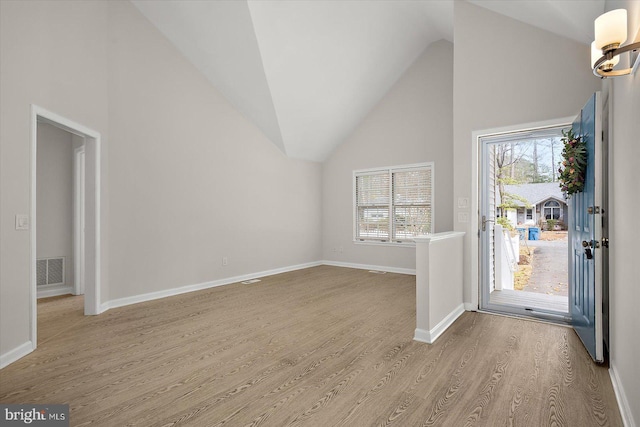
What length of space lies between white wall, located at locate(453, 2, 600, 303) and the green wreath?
80cm

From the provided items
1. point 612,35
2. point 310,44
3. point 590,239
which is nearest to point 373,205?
point 310,44

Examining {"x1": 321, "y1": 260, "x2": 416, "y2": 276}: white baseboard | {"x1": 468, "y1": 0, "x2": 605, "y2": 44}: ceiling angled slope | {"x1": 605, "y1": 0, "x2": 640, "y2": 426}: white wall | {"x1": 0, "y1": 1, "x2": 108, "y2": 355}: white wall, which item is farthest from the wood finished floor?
{"x1": 468, "y1": 0, "x2": 605, "y2": 44}: ceiling angled slope

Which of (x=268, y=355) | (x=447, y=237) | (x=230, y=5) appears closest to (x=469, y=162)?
(x=447, y=237)

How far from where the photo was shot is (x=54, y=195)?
4668mm

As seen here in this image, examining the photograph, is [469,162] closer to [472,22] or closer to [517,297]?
[472,22]

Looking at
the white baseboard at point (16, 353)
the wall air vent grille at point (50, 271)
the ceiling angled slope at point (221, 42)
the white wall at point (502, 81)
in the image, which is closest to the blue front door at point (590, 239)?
the white wall at point (502, 81)

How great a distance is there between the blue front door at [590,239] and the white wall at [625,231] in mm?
101

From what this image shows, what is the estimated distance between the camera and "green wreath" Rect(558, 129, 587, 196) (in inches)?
107

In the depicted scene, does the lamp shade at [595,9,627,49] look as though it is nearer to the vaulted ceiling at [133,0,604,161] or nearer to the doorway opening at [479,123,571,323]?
the vaulted ceiling at [133,0,604,161]

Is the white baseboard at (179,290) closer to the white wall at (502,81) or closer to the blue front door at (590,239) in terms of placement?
the white wall at (502,81)

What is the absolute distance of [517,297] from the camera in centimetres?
432

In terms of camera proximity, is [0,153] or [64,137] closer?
[0,153]

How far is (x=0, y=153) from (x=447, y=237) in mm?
3881
